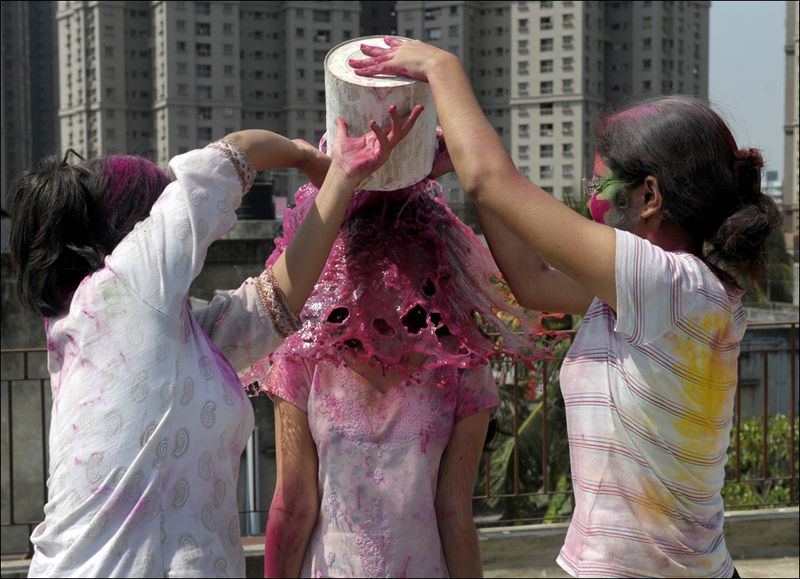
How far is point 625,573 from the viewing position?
70.7 inches

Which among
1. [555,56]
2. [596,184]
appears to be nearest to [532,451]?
[596,184]

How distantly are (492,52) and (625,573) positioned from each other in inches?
3236

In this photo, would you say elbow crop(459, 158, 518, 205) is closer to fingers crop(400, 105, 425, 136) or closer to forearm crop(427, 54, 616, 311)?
forearm crop(427, 54, 616, 311)

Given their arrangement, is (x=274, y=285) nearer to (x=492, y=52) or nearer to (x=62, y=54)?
(x=492, y=52)

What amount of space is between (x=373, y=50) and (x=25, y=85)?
290 feet

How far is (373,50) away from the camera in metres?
2.08

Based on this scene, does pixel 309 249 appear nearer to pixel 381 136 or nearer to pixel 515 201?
pixel 381 136

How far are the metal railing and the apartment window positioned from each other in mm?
70866

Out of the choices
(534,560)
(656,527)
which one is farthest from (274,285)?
(534,560)

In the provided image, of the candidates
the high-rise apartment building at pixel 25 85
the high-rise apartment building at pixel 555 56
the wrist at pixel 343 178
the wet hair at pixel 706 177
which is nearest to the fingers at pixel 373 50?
the wrist at pixel 343 178

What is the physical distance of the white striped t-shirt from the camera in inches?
69.9

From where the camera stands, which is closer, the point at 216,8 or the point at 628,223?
the point at 628,223

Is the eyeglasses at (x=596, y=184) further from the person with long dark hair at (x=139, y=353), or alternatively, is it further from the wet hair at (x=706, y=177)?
the person with long dark hair at (x=139, y=353)

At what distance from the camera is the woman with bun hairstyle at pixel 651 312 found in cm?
176
